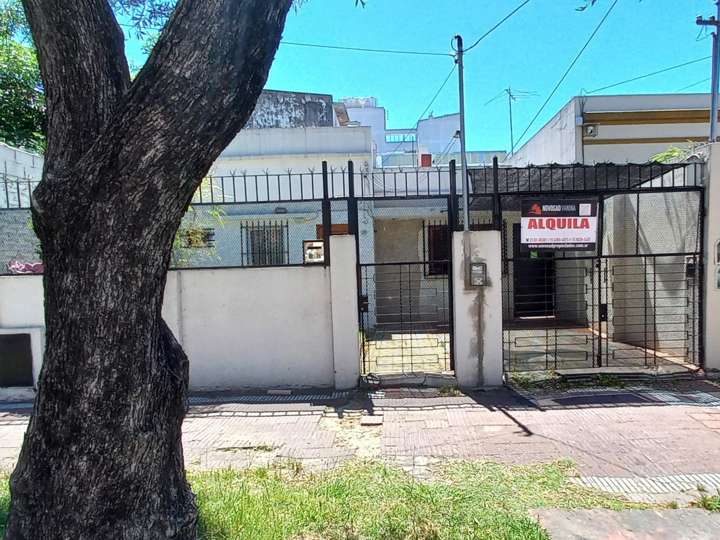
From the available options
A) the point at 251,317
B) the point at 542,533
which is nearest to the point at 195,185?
the point at 542,533

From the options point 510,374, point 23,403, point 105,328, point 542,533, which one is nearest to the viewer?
point 105,328

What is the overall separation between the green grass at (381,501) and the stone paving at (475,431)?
0.29 m

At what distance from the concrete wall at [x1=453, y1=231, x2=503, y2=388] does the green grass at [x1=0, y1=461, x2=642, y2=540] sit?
7.55ft

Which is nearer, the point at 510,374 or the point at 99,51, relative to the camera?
Result: the point at 99,51

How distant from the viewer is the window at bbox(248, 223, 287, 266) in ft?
32.8

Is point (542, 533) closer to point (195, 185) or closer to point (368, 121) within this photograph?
point (195, 185)

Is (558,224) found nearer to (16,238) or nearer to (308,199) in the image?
(308,199)

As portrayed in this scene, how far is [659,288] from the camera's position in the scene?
7.77 meters

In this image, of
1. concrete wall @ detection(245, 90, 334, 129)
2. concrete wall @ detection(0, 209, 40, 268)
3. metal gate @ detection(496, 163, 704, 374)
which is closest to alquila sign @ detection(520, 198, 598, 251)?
metal gate @ detection(496, 163, 704, 374)

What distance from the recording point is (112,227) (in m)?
2.19

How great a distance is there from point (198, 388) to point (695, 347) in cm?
684

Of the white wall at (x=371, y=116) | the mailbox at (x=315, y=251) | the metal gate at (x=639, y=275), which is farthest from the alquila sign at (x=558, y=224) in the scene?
the white wall at (x=371, y=116)

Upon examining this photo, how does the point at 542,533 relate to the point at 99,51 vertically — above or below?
below

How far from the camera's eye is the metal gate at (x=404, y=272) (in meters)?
8.32
